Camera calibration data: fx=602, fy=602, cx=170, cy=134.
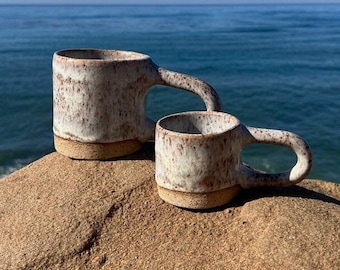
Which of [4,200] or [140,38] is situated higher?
[4,200]

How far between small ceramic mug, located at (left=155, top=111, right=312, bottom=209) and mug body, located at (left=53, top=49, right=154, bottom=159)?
52 centimetres

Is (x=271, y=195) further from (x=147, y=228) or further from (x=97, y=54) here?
(x=97, y=54)

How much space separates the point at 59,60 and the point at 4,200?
3.54ft

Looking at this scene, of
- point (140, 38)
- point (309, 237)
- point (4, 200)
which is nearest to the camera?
point (309, 237)

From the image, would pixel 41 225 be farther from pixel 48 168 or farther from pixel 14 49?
pixel 14 49

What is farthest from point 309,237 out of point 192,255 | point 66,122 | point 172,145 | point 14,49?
point 14,49

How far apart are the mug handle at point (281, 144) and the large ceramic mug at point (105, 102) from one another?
2.35ft

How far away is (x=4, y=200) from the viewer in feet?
14.1

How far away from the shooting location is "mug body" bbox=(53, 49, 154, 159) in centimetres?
426

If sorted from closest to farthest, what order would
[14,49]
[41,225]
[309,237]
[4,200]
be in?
[309,237]
[41,225]
[4,200]
[14,49]

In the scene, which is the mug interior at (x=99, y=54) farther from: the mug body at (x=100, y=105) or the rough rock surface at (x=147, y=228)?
the rough rock surface at (x=147, y=228)

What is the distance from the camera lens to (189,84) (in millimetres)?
4492

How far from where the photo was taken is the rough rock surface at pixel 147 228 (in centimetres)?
348

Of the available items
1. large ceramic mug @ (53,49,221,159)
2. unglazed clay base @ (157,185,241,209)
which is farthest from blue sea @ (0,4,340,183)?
unglazed clay base @ (157,185,241,209)
